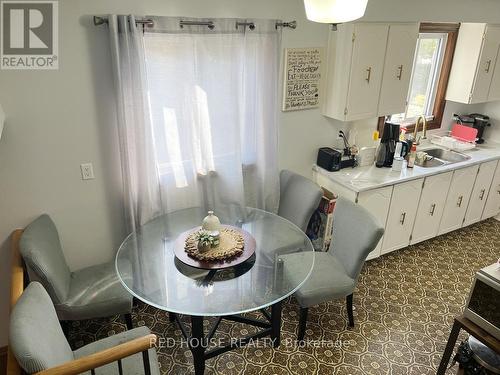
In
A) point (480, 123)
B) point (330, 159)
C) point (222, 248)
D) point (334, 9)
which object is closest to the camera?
point (334, 9)

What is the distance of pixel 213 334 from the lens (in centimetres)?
257

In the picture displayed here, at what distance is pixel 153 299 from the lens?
2.04 metres

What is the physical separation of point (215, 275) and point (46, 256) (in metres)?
1.00

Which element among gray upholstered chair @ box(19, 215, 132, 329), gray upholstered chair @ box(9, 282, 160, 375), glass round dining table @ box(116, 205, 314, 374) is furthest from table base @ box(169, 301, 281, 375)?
gray upholstered chair @ box(19, 215, 132, 329)

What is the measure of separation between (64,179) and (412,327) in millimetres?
2670

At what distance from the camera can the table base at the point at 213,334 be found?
7.27 ft

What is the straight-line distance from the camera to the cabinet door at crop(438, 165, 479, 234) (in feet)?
12.0

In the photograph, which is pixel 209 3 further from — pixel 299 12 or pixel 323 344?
pixel 323 344

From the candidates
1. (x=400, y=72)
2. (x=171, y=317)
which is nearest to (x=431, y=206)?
(x=400, y=72)

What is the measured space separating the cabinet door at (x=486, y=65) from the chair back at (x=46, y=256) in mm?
4054

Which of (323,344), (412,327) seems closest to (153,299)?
(323,344)

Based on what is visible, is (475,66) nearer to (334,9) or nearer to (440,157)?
(440,157)

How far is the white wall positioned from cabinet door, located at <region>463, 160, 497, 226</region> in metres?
2.41

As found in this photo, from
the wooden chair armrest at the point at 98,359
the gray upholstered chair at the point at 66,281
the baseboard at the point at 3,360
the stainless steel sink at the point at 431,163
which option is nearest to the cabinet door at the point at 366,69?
the stainless steel sink at the point at 431,163
